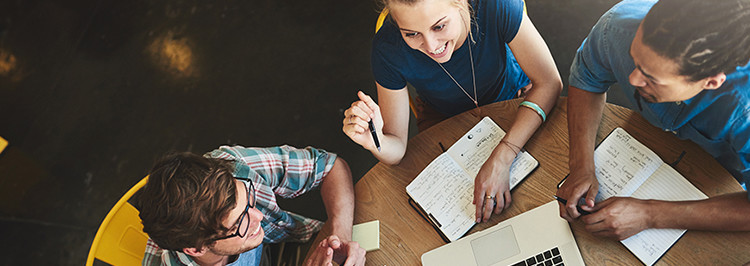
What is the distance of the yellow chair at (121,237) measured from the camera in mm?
1502

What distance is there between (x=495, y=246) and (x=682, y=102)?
0.58 meters

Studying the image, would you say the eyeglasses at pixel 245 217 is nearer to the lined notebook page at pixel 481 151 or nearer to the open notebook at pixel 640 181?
the lined notebook page at pixel 481 151

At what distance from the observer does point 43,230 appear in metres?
2.77

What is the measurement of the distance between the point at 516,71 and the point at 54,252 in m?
2.58

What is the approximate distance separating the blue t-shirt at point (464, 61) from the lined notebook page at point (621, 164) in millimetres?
431

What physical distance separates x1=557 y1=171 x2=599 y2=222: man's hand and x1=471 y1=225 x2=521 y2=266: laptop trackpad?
15 cm

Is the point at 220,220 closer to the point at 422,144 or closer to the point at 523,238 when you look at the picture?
the point at 422,144

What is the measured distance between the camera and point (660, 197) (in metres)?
1.28

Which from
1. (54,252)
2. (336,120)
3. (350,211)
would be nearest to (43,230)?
(54,252)

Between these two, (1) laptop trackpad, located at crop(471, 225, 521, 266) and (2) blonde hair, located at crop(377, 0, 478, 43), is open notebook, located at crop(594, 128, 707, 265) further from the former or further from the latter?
(2) blonde hair, located at crop(377, 0, 478, 43)

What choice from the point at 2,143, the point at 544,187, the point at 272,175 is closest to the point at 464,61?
the point at 544,187

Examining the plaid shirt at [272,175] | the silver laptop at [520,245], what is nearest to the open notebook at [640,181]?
the silver laptop at [520,245]

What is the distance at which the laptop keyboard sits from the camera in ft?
4.23

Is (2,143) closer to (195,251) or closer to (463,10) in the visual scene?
(195,251)
